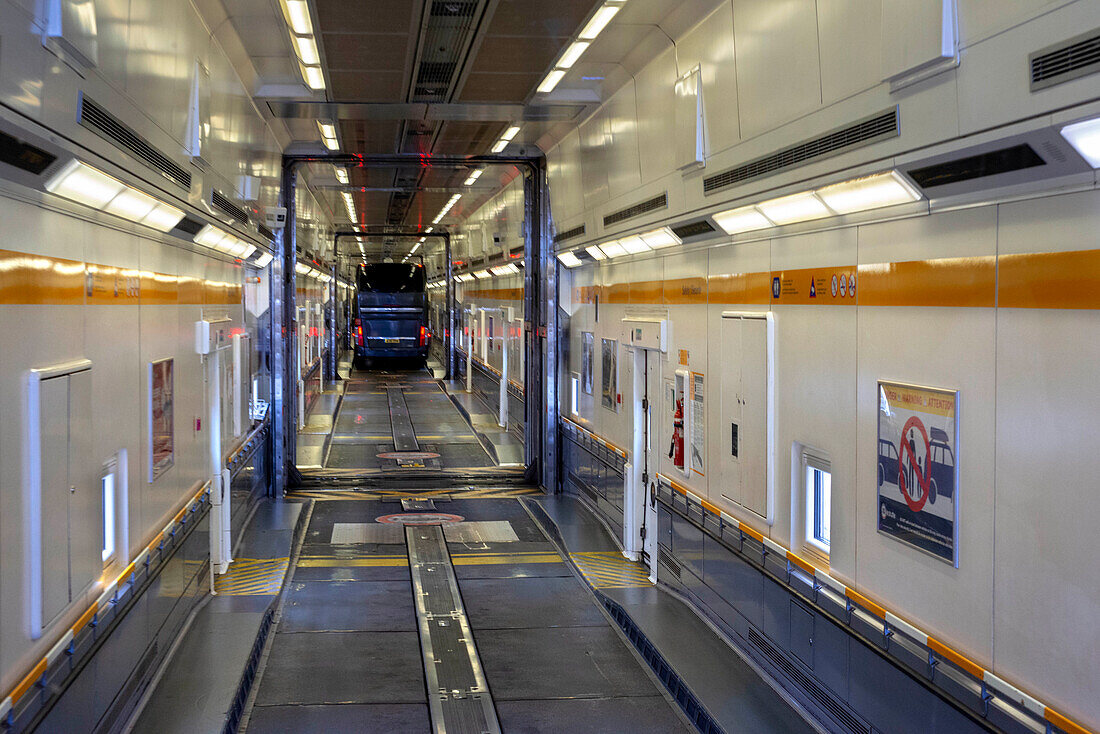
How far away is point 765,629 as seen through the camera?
269 inches

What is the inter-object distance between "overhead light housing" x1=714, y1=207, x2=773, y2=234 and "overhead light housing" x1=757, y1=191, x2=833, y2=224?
13 centimetres

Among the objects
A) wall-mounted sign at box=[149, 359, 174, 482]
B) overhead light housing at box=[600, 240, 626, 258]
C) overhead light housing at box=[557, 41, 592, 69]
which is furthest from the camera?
overhead light housing at box=[600, 240, 626, 258]

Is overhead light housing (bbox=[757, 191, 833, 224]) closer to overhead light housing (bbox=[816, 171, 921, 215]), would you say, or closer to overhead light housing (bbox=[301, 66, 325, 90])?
overhead light housing (bbox=[816, 171, 921, 215])

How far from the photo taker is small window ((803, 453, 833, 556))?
6152 mm

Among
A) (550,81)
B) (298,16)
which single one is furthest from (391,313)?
(298,16)

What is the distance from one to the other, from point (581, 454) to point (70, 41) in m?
9.49

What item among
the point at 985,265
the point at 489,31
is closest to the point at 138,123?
the point at 489,31

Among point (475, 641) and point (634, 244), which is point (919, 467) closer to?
point (475, 641)

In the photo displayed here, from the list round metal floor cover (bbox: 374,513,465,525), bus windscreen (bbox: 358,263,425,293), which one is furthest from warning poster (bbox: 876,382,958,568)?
bus windscreen (bbox: 358,263,425,293)

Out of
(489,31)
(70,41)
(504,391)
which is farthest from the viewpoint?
(504,391)

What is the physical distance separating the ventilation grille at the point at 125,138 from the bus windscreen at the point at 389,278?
2848 centimetres

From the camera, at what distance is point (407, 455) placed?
16.9 meters

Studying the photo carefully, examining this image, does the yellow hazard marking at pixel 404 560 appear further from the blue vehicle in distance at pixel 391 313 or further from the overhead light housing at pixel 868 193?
the blue vehicle in distance at pixel 391 313

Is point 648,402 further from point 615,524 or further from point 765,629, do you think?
point 765,629
